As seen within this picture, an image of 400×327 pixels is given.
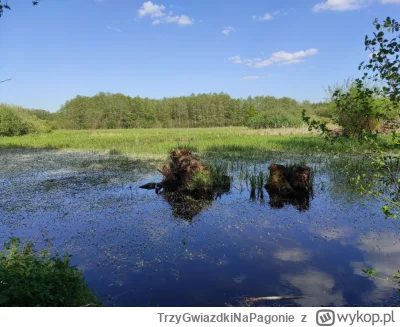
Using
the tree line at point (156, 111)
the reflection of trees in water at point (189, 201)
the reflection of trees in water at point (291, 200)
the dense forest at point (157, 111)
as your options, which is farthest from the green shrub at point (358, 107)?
the tree line at point (156, 111)

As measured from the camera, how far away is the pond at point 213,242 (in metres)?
4.50

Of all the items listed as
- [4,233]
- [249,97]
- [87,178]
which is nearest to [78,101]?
[249,97]

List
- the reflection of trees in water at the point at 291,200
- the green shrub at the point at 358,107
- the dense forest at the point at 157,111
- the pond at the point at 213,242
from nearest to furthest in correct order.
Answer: the green shrub at the point at 358,107, the pond at the point at 213,242, the reflection of trees in water at the point at 291,200, the dense forest at the point at 157,111

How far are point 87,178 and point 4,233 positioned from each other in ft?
18.9

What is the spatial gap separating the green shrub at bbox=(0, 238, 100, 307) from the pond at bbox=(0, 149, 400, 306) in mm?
597

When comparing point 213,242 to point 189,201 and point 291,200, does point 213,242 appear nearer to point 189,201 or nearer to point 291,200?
point 189,201

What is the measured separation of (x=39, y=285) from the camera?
3.25m

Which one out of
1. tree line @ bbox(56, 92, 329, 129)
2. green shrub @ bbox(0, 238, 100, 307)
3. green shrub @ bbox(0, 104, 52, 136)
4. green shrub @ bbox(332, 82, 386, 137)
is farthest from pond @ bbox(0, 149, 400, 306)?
tree line @ bbox(56, 92, 329, 129)

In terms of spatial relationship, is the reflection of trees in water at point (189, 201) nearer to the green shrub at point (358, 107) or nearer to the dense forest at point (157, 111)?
the green shrub at point (358, 107)

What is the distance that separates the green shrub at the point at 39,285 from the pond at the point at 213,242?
0.60 meters

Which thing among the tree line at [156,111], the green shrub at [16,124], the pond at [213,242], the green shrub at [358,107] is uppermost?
the tree line at [156,111]

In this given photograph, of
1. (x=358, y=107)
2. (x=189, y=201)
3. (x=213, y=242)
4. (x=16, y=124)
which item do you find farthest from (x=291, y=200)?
(x=16, y=124)

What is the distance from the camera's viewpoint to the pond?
4500 mm

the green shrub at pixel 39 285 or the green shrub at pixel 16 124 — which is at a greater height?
the green shrub at pixel 16 124
